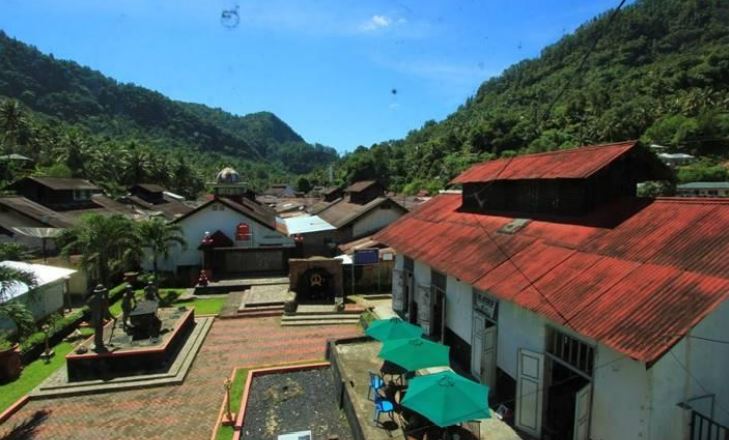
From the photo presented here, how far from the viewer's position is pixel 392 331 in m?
13.5

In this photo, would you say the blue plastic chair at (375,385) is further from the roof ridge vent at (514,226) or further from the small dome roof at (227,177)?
the small dome roof at (227,177)

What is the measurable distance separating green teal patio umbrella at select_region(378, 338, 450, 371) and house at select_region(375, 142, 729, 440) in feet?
4.53

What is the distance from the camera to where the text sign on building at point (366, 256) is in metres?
25.9

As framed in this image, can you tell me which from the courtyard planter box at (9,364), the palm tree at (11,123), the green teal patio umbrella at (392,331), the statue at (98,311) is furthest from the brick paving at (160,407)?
the palm tree at (11,123)

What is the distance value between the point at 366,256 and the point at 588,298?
710 inches

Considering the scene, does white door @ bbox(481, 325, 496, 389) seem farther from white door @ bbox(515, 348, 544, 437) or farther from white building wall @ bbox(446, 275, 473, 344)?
white door @ bbox(515, 348, 544, 437)

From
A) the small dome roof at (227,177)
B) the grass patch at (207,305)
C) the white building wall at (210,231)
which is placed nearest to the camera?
the grass patch at (207,305)

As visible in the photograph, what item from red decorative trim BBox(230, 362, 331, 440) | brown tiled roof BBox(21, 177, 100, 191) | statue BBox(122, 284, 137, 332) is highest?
brown tiled roof BBox(21, 177, 100, 191)

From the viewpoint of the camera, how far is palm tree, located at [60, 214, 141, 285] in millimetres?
22172

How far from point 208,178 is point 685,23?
17376 cm

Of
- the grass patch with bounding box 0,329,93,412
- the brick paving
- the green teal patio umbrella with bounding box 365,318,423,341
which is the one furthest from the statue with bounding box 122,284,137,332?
the green teal patio umbrella with bounding box 365,318,423,341

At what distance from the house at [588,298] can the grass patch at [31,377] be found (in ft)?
46.5

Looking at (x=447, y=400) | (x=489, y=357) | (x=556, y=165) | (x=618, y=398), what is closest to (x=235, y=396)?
(x=447, y=400)

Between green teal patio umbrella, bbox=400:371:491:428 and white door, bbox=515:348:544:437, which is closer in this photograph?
green teal patio umbrella, bbox=400:371:491:428
